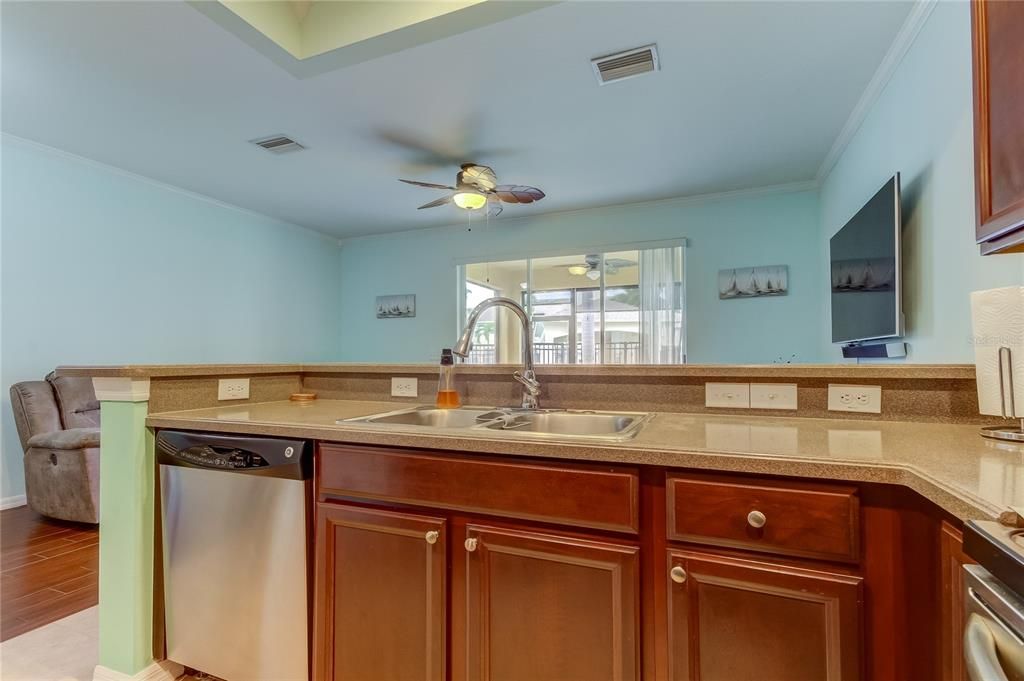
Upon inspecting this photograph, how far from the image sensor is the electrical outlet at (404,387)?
194 cm

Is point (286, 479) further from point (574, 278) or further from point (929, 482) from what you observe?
point (574, 278)

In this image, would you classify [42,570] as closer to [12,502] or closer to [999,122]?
[12,502]

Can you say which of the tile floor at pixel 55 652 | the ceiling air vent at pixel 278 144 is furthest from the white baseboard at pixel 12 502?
the ceiling air vent at pixel 278 144

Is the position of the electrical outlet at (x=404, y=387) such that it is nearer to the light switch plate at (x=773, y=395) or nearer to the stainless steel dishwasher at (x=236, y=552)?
the stainless steel dishwasher at (x=236, y=552)

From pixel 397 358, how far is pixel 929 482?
575 centimetres

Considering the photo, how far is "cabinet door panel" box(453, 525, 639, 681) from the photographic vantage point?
1.04m

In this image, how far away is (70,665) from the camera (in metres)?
1.71

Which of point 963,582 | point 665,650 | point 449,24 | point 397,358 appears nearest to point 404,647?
point 665,650

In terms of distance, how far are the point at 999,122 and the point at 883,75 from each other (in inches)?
87.7

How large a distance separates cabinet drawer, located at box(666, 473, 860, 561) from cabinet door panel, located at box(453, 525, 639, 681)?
159mm

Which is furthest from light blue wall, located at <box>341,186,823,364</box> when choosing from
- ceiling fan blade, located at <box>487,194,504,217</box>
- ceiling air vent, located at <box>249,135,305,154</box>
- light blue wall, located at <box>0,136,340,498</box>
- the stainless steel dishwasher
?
the stainless steel dishwasher

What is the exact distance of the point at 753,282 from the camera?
451 centimetres

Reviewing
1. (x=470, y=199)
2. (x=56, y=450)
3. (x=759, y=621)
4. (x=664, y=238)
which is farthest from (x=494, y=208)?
(x=759, y=621)

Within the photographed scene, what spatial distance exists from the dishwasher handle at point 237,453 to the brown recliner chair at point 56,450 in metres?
2.12
